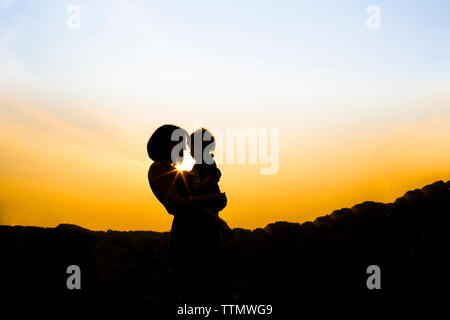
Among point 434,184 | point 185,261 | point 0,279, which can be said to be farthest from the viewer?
point 0,279

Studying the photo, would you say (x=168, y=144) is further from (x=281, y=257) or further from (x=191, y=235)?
(x=281, y=257)

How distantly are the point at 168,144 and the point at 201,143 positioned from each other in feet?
0.78

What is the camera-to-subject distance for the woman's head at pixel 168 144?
10.7 ft

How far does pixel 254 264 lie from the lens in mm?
4926

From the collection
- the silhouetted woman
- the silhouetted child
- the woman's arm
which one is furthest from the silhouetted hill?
the woman's arm

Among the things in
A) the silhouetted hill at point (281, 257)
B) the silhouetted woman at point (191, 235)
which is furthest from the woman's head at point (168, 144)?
the silhouetted hill at point (281, 257)

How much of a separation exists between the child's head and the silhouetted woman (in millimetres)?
182

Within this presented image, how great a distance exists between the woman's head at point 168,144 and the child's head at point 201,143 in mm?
67

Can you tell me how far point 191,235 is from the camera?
10.5 ft

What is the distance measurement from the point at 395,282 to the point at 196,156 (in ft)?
7.59
